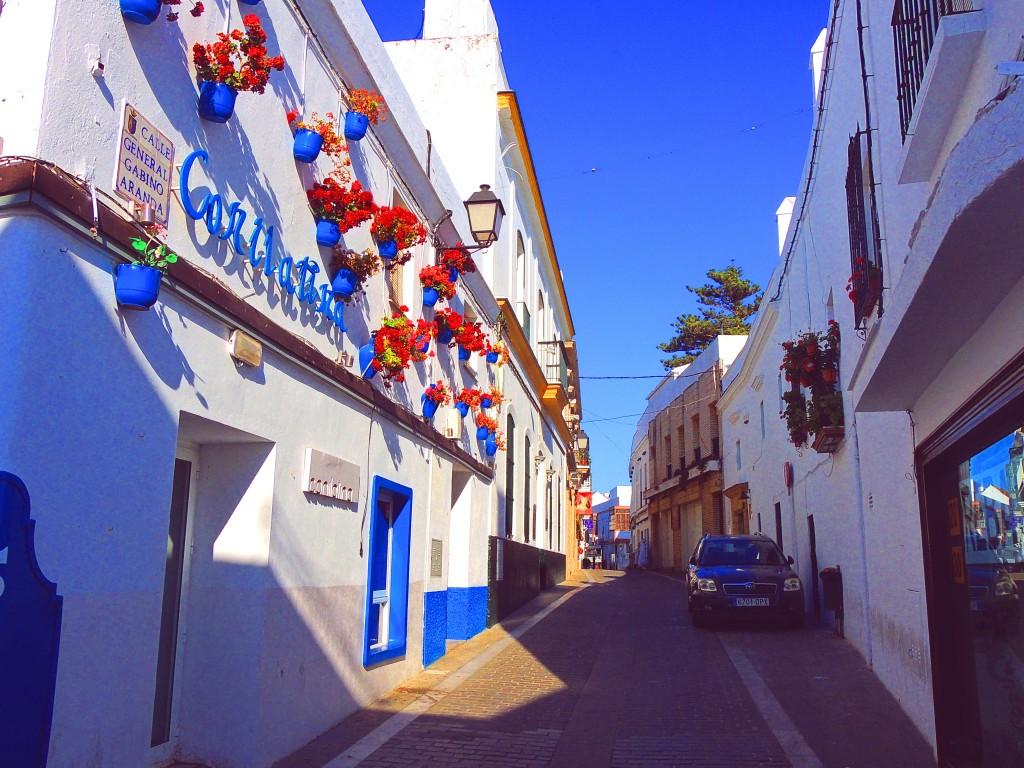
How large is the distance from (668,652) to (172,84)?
371 inches

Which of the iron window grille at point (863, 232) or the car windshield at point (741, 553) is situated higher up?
the iron window grille at point (863, 232)

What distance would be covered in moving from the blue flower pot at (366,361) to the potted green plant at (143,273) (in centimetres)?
362

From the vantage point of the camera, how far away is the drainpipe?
1003 centimetres

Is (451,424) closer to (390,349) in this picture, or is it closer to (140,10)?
(390,349)

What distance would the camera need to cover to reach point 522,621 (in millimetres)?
15164

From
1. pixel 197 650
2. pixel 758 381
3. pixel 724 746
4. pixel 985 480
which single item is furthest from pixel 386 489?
pixel 758 381

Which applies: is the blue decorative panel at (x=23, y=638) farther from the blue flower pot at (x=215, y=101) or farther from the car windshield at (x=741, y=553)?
the car windshield at (x=741, y=553)

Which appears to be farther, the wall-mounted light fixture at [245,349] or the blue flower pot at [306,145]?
the blue flower pot at [306,145]

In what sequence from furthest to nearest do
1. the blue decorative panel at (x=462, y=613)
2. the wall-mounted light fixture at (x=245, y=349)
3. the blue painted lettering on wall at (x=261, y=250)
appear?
the blue decorative panel at (x=462, y=613), the wall-mounted light fixture at (x=245, y=349), the blue painted lettering on wall at (x=261, y=250)

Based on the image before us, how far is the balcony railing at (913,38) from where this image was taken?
16.7ft

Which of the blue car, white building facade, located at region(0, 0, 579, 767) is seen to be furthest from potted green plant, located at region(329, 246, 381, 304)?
the blue car

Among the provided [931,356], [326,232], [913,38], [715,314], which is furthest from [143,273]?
[715,314]

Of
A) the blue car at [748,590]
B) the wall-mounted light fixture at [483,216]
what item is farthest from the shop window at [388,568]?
the blue car at [748,590]

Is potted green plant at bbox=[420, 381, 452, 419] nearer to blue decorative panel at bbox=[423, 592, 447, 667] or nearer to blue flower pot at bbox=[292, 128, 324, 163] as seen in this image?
blue decorative panel at bbox=[423, 592, 447, 667]
